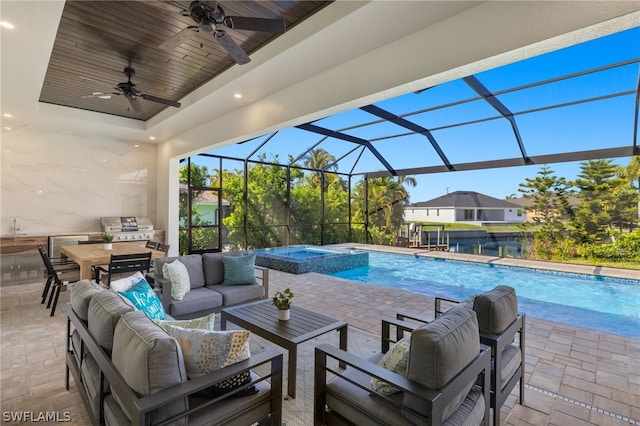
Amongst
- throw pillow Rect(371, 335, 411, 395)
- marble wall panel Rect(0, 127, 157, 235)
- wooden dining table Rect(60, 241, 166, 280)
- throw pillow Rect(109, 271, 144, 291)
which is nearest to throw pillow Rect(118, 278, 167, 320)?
throw pillow Rect(109, 271, 144, 291)

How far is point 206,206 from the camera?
861cm

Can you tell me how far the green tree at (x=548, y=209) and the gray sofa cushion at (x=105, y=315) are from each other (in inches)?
383

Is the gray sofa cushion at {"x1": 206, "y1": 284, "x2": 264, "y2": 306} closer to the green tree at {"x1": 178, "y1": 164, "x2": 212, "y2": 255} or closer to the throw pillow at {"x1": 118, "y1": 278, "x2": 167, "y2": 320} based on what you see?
the throw pillow at {"x1": 118, "y1": 278, "x2": 167, "y2": 320}

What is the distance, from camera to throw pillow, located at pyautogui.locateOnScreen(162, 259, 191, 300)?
344cm

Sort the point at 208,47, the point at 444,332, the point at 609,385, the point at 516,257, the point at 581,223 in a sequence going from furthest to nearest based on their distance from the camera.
A: the point at 516,257 → the point at 581,223 → the point at 208,47 → the point at 609,385 → the point at 444,332

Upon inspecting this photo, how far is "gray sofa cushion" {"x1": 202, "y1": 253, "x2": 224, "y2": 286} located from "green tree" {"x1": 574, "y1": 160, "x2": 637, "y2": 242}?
Answer: 8.78m

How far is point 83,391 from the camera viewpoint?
199cm

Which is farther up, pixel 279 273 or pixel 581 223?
pixel 581 223

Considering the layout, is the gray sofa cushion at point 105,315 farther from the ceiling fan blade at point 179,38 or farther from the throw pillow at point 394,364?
the ceiling fan blade at point 179,38

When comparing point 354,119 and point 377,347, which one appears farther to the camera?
point 354,119

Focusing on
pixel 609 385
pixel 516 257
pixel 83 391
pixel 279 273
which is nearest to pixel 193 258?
pixel 83 391

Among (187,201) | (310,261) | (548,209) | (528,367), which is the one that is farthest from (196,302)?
(548,209)

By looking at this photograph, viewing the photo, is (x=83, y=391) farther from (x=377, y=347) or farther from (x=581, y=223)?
(x=581, y=223)

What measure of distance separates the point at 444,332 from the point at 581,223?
28.7ft
